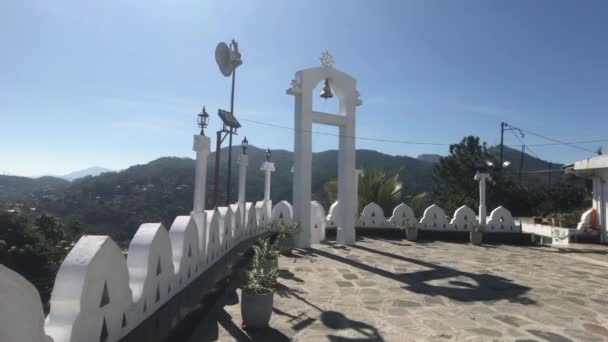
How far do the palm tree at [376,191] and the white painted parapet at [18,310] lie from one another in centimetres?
1544

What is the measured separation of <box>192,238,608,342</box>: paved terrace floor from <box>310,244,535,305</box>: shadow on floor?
0.02 metres

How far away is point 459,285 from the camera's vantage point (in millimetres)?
6867

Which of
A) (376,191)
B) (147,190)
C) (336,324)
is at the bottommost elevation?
(336,324)

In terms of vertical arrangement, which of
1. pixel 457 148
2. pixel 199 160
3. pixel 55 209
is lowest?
pixel 55 209

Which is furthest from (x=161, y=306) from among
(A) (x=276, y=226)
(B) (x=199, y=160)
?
(A) (x=276, y=226)

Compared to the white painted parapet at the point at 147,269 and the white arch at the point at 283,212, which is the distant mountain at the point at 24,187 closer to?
the white arch at the point at 283,212

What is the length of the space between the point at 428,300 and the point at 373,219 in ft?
27.5

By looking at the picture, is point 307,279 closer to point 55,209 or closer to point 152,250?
point 152,250

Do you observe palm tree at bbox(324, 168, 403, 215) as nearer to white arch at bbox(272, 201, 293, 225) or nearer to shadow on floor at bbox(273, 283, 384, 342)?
white arch at bbox(272, 201, 293, 225)

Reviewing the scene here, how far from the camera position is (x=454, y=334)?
14.5 feet

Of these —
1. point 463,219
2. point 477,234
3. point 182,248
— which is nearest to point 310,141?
point 182,248

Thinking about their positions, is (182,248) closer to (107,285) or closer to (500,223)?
(107,285)

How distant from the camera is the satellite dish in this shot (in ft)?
27.8

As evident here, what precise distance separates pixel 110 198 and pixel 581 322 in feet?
124
